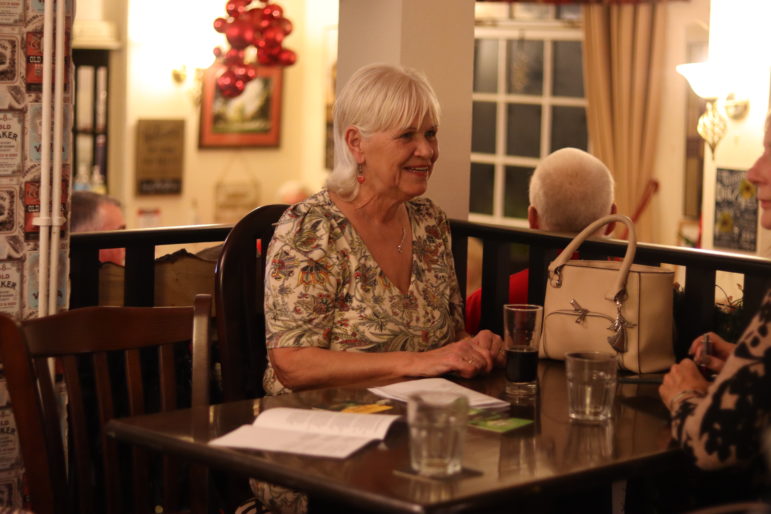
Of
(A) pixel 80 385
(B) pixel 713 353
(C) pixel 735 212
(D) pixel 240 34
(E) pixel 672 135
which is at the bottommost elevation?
(A) pixel 80 385

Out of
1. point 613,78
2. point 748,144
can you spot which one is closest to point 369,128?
point 748,144

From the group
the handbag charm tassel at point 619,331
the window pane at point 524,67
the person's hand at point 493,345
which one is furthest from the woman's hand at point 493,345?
the window pane at point 524,67

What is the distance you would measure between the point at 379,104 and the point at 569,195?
94cm

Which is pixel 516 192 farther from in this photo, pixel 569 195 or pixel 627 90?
pixel 569 195

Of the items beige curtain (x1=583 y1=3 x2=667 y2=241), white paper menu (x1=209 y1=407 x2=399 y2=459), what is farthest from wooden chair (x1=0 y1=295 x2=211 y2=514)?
beige curtain (x1=583 y1=3 x2=667 y2=241)

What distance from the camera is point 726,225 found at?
19.7 ft

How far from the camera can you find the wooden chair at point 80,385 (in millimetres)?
1992

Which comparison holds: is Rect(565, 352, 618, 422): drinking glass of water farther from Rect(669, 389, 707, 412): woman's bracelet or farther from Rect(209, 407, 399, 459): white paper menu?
Rect(209, 407, 399, 459): white paper menu

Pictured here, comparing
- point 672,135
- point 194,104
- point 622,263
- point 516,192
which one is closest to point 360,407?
point 622,263

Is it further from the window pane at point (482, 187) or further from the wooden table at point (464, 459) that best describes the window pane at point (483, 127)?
the wooden table at point (464, 459)

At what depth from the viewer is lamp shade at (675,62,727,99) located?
18.7 ft

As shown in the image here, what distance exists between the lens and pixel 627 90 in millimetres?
7117

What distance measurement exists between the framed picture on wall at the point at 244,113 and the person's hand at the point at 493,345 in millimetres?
6727

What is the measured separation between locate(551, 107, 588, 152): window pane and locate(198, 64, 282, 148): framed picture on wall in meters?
2.54
